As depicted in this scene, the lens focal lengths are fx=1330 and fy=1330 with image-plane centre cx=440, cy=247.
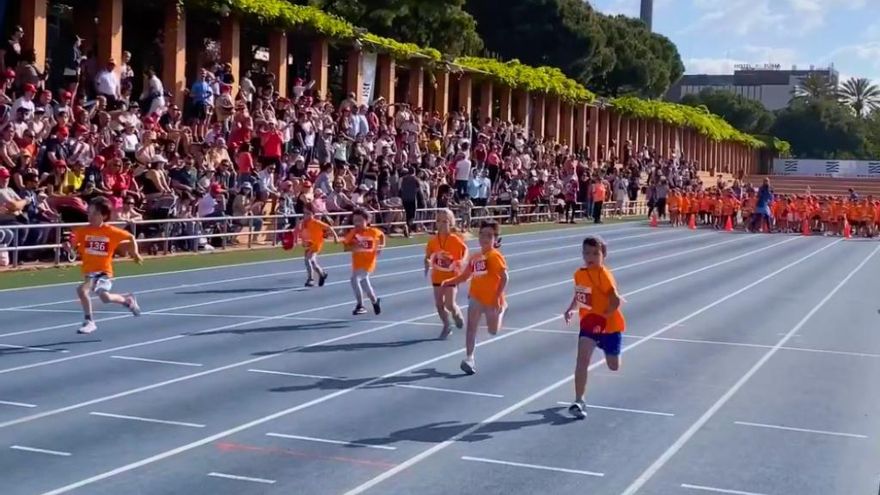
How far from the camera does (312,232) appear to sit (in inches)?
814

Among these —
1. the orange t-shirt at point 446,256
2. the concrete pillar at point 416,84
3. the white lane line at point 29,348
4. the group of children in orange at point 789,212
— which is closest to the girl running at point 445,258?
the orange t-shirt at point 446,256

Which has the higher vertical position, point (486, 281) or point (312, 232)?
point (312, 232)

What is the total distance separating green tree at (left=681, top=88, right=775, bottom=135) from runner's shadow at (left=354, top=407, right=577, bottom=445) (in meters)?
113

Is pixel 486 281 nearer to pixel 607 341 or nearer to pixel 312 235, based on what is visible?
pixel 607 341

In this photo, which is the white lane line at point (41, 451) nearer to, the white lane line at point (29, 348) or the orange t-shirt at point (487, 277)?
the white lane line at point (29, 348)

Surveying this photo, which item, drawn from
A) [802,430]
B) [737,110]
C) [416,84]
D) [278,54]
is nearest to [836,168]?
[737,110]

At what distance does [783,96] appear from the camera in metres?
171

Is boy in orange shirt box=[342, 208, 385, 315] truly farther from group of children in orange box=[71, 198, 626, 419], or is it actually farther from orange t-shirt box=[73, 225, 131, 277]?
orange t-shirt box=[73, 225, 131, 277]

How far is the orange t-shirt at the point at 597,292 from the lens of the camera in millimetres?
11141

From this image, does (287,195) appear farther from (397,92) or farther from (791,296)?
(397,92)

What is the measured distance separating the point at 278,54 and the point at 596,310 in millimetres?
25132

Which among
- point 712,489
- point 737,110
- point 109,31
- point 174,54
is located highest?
point 737,110

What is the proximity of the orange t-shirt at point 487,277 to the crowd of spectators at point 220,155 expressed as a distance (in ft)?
35.6

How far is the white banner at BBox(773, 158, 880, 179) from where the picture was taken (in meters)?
100
